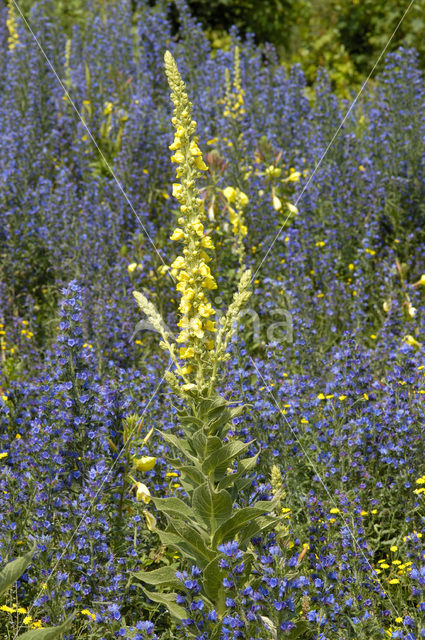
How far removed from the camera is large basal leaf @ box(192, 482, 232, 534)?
233cm

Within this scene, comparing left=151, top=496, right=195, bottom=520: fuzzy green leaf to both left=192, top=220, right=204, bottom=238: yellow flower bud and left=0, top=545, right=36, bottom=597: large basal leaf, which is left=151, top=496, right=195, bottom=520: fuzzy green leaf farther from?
left=192, top=220, right=204, bottom=238: yellow flower bud

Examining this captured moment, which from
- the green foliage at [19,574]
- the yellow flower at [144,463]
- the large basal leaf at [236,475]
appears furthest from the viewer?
the yellow flower at [144,463]

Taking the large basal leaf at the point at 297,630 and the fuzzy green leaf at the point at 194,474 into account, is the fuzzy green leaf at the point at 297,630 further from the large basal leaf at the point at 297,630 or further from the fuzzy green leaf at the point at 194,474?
the fuzzy green leaf at the point at 194,474

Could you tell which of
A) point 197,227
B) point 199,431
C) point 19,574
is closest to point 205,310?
point 197,227

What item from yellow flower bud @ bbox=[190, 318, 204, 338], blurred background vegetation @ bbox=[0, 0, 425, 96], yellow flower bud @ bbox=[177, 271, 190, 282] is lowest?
blurred background vegetation @ bbox=[0, 0, 425, 96]

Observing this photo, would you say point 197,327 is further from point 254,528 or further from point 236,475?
point 254,528

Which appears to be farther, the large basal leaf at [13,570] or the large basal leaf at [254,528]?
the large basal leaf at [254,528]

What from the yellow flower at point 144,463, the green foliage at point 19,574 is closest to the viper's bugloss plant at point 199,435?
the yellow flower at point 144,463

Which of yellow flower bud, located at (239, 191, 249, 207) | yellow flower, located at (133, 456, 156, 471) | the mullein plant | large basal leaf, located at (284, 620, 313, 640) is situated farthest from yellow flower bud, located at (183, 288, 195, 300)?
yellow flower bud, located at (239, 191, 249, 207)

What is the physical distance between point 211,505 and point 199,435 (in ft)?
0.73

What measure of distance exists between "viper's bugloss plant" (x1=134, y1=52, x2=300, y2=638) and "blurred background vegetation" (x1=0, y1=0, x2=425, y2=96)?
6.66 meters

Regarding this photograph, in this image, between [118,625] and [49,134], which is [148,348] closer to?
[118,625]

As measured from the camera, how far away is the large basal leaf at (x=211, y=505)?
7.63 feet

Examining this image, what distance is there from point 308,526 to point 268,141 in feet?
12.5
